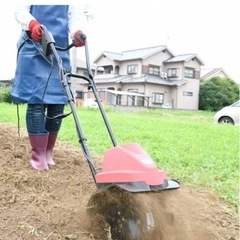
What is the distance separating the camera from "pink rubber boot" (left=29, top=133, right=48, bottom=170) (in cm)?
253

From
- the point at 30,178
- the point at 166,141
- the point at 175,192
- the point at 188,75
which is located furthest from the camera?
the point at 188,75

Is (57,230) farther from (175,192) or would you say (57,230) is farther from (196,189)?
(196,189)

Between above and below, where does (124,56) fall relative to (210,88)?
above

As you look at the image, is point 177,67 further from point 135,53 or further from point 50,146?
point 50,146

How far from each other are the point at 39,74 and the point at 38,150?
54 cm

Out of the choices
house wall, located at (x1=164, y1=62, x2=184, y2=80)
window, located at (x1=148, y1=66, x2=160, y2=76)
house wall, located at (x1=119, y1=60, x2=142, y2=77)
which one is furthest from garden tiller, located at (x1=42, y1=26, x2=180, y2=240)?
house wall, located at (x1=164, y1=62, x2=184, y2=80)

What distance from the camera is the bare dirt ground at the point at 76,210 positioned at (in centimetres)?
162

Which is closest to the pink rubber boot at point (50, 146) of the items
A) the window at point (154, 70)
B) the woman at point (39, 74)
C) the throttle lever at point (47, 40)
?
the woman at point (39, 74)

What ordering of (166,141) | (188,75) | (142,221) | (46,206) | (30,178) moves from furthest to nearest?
(188,75), (166,141), (30,178), (46,206), (142,221)

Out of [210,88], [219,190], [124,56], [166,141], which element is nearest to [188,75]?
[210,88]

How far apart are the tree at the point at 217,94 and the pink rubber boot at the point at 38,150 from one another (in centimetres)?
2614

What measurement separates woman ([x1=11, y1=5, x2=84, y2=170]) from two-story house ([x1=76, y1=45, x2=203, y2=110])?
76.1 ft

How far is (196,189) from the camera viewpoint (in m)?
2.67

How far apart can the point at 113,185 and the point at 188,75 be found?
27.5m
